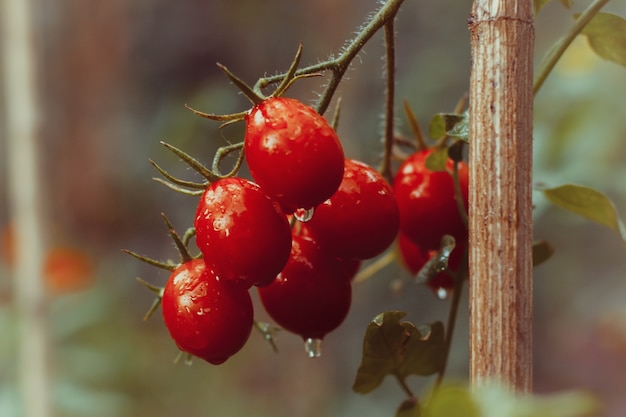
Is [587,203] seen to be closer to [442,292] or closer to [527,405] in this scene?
[442,292]

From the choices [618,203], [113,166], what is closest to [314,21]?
[113,166]

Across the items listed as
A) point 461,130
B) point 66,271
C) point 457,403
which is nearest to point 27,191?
point 66,271

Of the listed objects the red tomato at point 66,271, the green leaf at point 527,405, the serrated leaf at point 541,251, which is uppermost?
the green leaf at point 527,405

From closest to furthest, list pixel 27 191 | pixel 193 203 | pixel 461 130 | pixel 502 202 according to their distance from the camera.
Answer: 1. pixel 502 202
2. pixel 461 130
3. pixel 27 191
4. pixel 193 203

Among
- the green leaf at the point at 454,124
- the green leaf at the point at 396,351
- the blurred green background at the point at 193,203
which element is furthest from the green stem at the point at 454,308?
the blurred green background at the point at 193,203

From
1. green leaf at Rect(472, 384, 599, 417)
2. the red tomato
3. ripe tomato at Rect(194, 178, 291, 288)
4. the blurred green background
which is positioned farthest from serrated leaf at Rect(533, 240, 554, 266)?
the red tomato

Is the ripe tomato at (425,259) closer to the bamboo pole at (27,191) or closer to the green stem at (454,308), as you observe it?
the green stem at (454,308)
